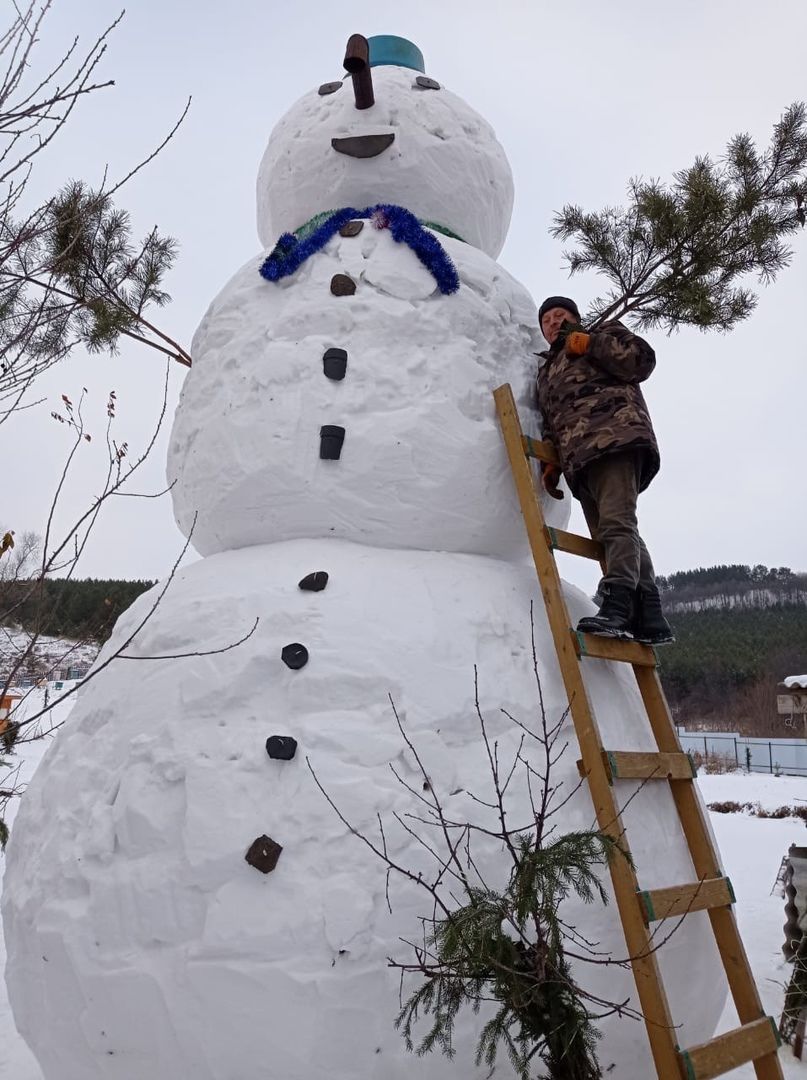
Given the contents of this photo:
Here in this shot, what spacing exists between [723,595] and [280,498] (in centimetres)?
6062

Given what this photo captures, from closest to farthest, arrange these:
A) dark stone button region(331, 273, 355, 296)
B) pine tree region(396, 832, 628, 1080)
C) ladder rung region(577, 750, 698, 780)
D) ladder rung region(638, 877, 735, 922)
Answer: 1. pine tree region(396, 832, 628, 1080)
2. ladder rung region(638, 877, 735, 922)
3. ladder rung region(577, 750, 698, 780)
4. dark stone button region(331, 273, 355, 296)

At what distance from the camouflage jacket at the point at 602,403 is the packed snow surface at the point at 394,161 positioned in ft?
3.31

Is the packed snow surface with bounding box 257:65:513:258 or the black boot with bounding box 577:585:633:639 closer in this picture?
the black boot with bounding box 577:585:633:639

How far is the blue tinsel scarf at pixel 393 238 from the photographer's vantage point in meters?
3.02

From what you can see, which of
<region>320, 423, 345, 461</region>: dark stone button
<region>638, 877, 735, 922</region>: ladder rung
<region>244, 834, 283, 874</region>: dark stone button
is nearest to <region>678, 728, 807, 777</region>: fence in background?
<region>638, 877, 735, 922</region>: ladder rung

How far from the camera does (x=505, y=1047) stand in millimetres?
2098

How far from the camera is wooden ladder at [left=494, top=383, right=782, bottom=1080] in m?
2.09

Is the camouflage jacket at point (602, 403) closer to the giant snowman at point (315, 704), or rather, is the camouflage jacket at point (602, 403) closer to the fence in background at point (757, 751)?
the giant snowman at point (315, 704)

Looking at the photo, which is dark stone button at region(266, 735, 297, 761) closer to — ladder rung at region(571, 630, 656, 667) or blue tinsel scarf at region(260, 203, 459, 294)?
ladder rung at region(571, 630, 656, 667)

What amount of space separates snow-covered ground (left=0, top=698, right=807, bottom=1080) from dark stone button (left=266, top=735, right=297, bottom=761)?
1068 mm

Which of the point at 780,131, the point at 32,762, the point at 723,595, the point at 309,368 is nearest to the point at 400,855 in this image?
the point at 309,368

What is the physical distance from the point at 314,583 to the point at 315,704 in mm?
390

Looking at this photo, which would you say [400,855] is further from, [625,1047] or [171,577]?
[171,577]

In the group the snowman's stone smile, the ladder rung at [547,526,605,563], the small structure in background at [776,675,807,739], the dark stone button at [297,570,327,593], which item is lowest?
the small structure in background at [776,675,807,739]
